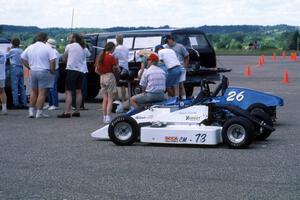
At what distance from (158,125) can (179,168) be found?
91.7 inches

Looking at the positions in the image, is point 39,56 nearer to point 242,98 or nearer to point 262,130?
point 242,98

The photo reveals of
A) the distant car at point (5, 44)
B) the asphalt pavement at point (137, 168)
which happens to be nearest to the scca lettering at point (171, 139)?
the asphalt pavement at point (137, 168)

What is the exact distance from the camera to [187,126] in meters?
12.1

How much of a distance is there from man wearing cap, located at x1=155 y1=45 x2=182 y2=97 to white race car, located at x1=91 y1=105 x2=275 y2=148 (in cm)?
394

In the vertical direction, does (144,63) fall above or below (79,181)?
above

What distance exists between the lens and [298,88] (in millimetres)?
25109

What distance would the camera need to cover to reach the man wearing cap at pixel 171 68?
16312 millimetres

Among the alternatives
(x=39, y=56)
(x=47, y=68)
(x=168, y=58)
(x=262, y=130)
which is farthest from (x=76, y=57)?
(x=262, y=130)

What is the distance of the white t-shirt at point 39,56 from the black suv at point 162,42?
3.35 meters

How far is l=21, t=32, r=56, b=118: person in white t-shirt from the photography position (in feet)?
53.1

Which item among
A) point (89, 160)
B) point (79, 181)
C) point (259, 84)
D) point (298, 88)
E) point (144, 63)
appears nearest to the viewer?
point (79, 181)

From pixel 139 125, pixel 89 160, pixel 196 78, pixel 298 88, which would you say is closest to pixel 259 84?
pixel 298 88

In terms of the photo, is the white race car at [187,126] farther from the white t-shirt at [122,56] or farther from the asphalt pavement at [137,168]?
the white t-shirt at [122,56]

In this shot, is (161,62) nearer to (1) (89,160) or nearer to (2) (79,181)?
(1) (89,160)
